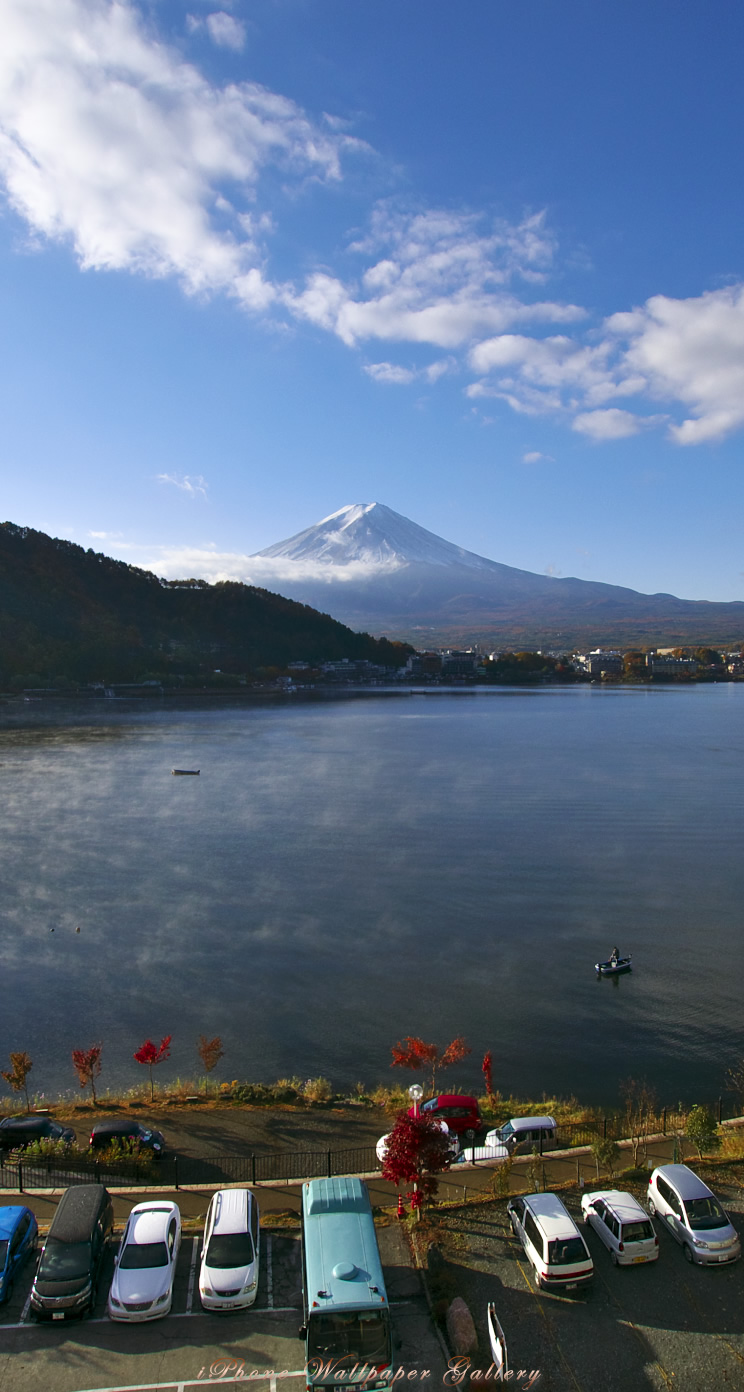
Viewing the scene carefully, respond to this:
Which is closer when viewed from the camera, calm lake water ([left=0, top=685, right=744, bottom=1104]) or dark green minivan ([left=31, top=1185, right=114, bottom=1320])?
dark green minivan ([left=31, top=1185, right=114, bottom=1320])

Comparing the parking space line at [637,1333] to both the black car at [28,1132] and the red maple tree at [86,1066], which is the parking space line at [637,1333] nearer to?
the black car at [28,1132]

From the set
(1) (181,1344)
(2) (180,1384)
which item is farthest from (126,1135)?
(2) (180,1384)

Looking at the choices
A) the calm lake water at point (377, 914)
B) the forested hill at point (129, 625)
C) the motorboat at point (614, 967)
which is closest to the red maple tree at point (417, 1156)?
the calm lake water at point (377, 914)

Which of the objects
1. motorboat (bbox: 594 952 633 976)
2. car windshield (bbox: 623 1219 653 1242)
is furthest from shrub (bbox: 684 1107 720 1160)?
motorboat (bbox: 594 952 633 976)

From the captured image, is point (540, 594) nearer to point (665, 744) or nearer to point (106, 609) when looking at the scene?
point (106, 609)

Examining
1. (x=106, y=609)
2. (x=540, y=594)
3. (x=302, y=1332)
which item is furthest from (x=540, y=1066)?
(x=540, y=594)

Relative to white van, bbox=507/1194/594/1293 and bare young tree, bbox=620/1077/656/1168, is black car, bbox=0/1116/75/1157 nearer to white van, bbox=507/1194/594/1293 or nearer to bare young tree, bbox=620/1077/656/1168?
white van, bbox=507/1194/594/1293

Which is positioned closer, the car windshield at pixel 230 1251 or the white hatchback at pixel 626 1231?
the car windshield at pixel 230 1251
